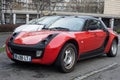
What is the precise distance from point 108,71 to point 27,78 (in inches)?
91.1

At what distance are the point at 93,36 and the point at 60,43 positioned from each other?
6.10 feet

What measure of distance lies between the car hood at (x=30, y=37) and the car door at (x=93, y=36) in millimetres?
1322

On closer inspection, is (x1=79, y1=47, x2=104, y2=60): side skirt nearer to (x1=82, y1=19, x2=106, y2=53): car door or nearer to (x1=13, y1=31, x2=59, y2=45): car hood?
(x1=82, y1=19, x2=106, y2=53): car door

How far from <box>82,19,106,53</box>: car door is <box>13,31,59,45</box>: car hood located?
1.32m

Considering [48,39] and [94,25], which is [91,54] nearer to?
[94,25]

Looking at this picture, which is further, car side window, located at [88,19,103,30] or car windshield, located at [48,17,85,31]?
car side window, located at [88,19,103,30]

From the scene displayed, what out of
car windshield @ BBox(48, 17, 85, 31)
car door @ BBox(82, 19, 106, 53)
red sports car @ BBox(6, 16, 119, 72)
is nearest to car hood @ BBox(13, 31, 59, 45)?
red sports car @ BBox(6, 16, 119, 72)

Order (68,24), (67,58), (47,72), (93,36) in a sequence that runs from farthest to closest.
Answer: (93,36) → (68,24) → (67,58) → (47,72)

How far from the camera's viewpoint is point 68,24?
28.2ft

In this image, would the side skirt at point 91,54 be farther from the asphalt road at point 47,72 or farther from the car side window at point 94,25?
the car side window at point 94,25

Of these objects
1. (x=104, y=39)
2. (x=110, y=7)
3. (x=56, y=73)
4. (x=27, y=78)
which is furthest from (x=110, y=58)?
(x=110, y=7)

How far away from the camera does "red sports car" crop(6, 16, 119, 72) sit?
23.4 ft

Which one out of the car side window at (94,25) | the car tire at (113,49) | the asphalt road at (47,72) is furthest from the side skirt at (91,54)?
the car tire at (113,49)

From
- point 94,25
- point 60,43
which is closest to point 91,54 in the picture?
point 94,25
